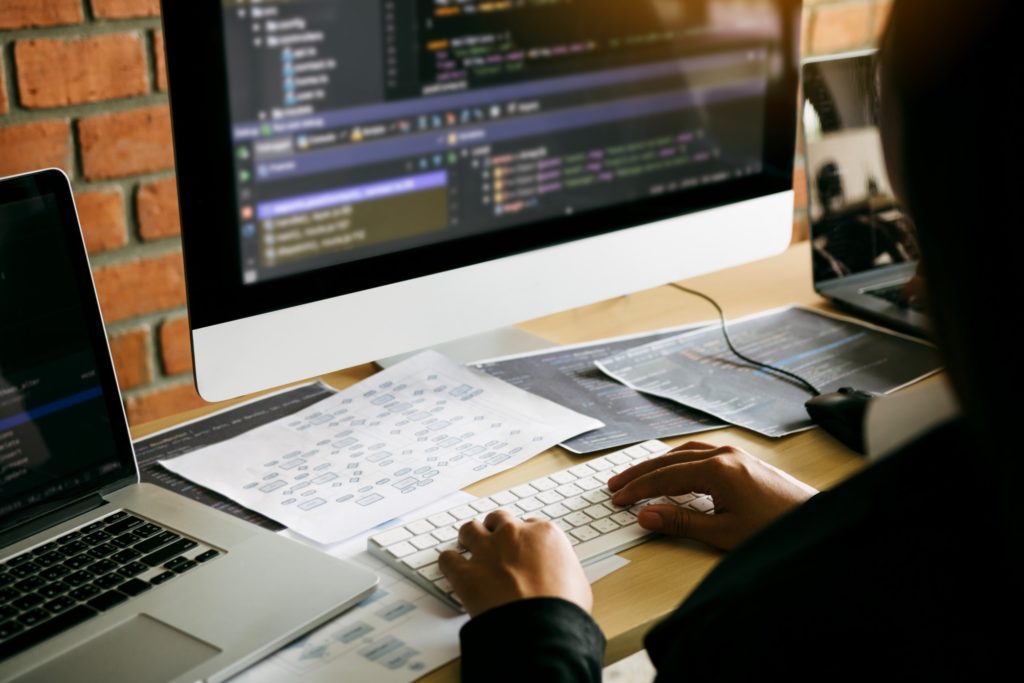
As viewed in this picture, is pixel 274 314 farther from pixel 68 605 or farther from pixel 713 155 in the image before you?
pixel 713 155

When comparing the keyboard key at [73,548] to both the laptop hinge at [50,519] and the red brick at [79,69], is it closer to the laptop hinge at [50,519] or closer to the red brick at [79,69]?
the laptop hinge at [50,519]

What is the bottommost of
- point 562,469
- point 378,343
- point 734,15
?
point 562,469

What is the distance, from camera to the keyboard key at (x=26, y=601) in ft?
2.43

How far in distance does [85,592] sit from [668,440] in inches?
20.8

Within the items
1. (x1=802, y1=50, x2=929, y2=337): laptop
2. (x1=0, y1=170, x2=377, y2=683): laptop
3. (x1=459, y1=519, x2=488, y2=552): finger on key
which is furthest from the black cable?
(x1=0, y1=170, x2=377, y2=683): laptop

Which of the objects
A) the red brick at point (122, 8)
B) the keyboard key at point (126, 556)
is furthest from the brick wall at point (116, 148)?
the keyboard key at point (126, 556)

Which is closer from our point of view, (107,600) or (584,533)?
(107,600)

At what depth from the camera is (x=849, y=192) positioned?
1.40 meters

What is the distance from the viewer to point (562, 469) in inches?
39.2

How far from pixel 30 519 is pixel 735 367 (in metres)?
0.71

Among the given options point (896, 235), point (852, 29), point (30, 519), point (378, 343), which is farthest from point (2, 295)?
point (852, 29)

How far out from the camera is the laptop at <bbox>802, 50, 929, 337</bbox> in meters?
1.39

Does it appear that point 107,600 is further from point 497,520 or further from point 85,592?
point 497,520

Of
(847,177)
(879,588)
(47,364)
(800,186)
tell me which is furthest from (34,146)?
(800,186)
